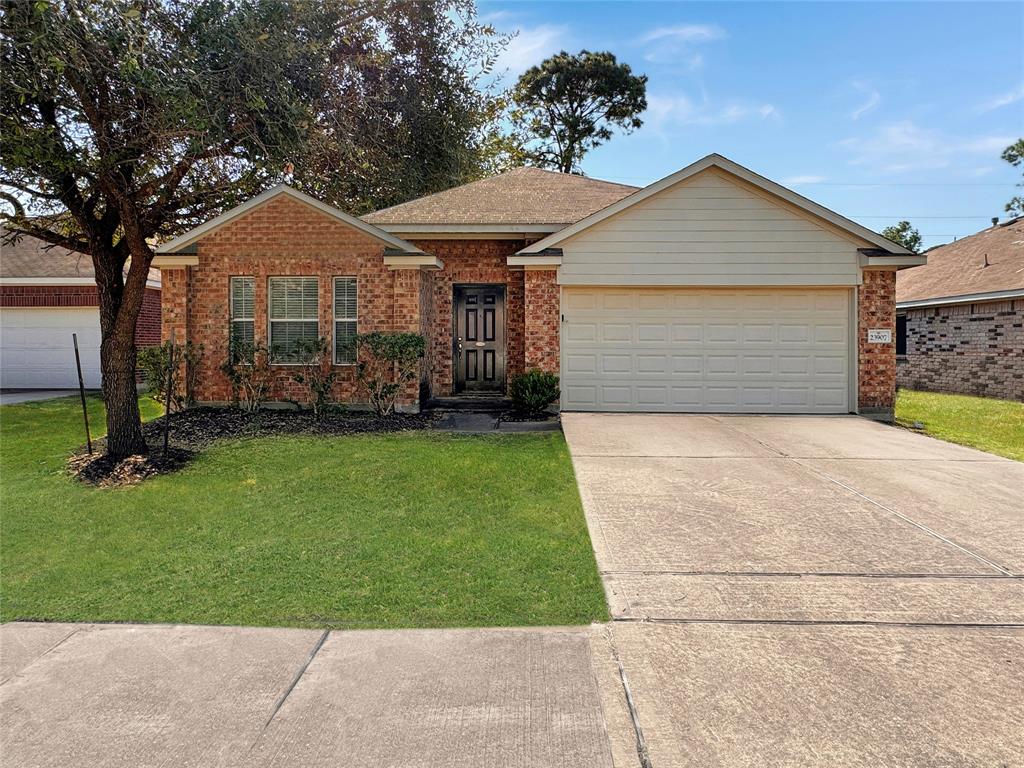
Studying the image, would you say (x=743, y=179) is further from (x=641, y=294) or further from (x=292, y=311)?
(x=292, y=311)

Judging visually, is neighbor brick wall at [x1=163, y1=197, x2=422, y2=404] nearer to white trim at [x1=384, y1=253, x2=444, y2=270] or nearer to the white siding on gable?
white trim at [x1=384, y1=253, x2=444, y2=270]

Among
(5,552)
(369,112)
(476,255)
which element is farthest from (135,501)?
(369,112)

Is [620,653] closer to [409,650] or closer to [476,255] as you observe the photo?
[409,650]

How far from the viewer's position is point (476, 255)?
522 inches

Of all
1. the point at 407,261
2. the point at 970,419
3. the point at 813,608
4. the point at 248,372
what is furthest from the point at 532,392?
the point at 970,419

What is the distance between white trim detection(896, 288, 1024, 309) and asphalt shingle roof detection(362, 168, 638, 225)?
8889 mm

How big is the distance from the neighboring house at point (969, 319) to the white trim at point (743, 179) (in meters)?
6.25

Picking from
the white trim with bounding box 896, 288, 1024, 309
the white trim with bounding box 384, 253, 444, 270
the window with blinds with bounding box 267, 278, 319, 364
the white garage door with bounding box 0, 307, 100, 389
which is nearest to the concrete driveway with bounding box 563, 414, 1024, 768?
the white trim with bounding box 384, 253, 444, 270

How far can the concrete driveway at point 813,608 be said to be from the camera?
2785 millimetres

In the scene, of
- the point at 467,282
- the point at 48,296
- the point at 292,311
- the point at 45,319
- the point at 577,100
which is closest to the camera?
the point at 292,311

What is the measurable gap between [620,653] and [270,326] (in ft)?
34.1

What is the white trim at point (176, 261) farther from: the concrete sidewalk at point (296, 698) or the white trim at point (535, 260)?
the concrete sidewalk at point (296, 698)

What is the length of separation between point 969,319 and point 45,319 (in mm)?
24429

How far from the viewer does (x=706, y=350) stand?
12266 mm
